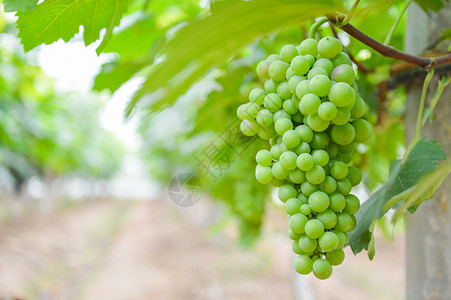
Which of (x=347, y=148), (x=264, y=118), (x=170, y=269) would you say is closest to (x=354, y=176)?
(x=347, y=148)

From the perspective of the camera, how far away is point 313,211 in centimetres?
45

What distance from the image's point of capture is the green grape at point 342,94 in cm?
40

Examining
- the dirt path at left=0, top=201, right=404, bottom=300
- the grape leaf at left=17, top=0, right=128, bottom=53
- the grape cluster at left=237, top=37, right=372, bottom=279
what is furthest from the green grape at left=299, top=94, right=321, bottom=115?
the dirt path at left=0, top=201, right=404, bottom=300

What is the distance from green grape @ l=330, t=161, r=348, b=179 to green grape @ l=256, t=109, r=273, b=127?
3.8 inches

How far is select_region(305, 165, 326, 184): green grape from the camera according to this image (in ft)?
1.45

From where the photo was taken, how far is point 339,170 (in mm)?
456

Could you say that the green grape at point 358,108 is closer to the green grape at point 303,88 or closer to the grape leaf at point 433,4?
the green grape at point 303,88

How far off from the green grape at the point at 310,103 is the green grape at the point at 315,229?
127 millimetres

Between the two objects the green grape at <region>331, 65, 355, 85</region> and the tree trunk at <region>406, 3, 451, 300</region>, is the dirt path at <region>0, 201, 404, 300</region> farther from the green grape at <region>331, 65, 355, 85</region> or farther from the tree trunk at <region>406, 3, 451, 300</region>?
the green grape at <region>331, 65, 355, 85</region>

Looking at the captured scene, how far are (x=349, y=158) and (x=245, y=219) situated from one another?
0.87m

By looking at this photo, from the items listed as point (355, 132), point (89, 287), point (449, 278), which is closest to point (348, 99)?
point (355, 132)

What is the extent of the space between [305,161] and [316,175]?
23 millimetres

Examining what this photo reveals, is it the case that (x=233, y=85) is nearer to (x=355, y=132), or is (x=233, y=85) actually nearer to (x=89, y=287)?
(x=355, y=132)

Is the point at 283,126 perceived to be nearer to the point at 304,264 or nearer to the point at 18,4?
the point at 304,264
